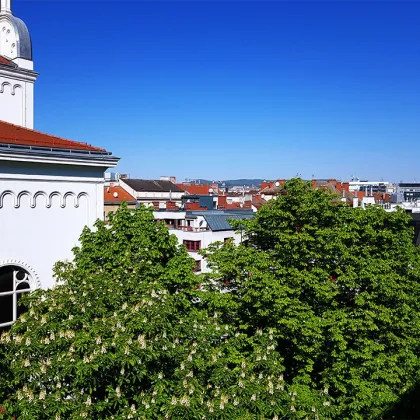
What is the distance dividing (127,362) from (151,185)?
289ft

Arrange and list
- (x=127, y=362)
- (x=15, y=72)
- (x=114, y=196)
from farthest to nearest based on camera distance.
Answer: (x=114, y=196)
(x=15, y=72)
(x=127, y=362)

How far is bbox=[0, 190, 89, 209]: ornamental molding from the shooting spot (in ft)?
57.6

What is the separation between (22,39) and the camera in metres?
26.9

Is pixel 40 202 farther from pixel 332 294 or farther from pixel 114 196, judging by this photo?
pixel 114 196

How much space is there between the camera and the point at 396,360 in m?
18.4

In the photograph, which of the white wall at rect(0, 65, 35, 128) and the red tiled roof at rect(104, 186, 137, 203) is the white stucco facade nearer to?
the white wall at rect(0, 65, 35, 128)

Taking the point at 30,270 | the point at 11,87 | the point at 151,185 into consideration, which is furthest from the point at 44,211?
the point at 151,185

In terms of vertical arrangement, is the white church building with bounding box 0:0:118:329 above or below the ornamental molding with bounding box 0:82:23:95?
below

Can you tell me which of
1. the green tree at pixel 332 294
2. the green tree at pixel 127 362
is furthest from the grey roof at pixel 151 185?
the green tree at pixel 127 362

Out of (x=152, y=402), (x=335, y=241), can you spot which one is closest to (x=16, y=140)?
(x=152, y=402)

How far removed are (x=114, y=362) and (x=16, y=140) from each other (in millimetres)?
11128

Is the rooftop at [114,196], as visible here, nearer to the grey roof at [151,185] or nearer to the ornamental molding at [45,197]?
the grey roof at [151,185]

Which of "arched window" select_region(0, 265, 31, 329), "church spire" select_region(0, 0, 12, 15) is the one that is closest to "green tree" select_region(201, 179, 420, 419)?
"arched window" select_region(0, 265, 31, 329)

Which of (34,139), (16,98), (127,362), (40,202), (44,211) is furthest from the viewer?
(16,98)
